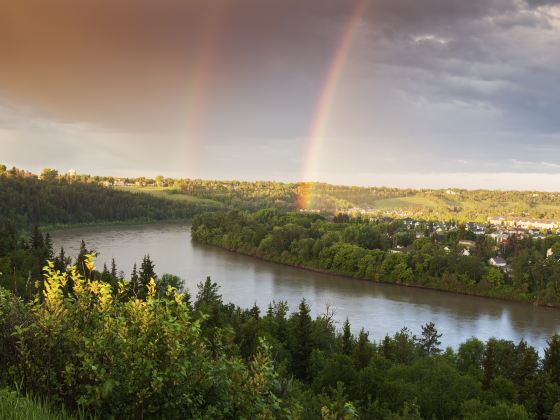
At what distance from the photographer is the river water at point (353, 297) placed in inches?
875

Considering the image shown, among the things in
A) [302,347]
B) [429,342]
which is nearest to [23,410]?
[302,347]

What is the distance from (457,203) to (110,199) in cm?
9484

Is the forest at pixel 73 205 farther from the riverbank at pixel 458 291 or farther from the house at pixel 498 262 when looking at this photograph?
the house at pixel 498 262

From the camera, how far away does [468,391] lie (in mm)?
10961

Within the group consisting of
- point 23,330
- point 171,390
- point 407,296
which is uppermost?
point 23,330

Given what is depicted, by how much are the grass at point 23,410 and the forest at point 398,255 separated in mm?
31791

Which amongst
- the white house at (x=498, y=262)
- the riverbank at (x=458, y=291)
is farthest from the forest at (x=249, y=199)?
the white house at (x=498, y=262)

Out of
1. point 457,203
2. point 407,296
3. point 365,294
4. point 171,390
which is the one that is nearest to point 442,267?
point 407,296

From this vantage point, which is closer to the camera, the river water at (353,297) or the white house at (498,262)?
the river water at (353,297)

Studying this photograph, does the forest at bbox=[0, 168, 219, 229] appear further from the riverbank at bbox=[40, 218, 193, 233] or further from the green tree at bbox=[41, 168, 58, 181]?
the green tree at bbox=[41, 168, 58, 181]

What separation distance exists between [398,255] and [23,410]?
114ft

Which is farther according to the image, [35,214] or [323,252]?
[35,214]

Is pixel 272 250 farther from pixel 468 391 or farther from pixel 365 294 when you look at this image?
pixel 468 391

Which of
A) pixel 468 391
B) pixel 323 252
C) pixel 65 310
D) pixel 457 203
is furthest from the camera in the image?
pixel 457 203
